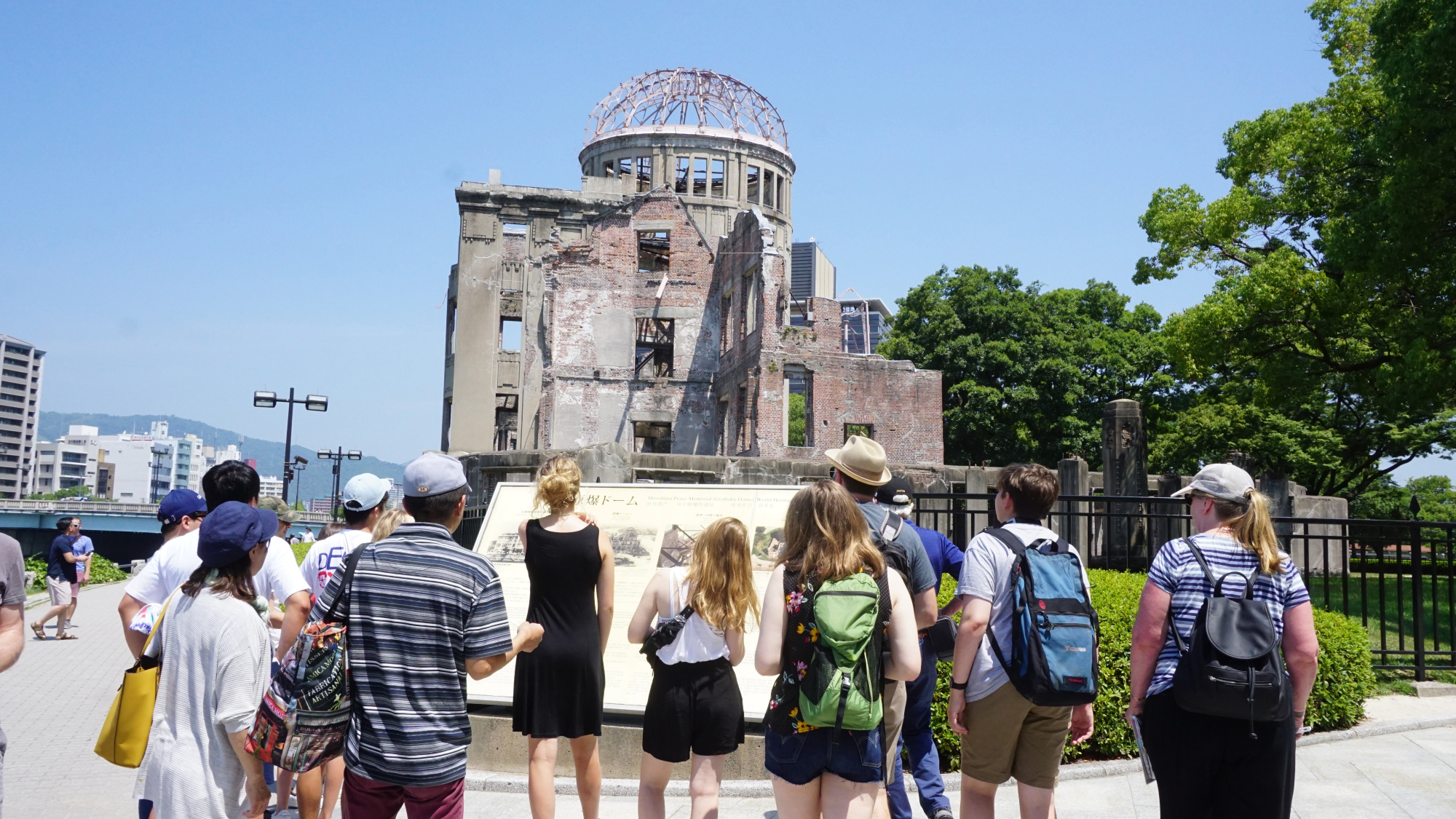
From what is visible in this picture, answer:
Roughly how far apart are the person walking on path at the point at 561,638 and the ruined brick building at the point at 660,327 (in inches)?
786

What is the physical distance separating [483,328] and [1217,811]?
42.5 meters

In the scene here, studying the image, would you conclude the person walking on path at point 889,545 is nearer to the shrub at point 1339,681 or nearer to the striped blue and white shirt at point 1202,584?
the striped blue and white shirt at point 1202,584

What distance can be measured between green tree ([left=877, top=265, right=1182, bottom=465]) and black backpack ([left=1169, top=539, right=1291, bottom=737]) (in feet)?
127

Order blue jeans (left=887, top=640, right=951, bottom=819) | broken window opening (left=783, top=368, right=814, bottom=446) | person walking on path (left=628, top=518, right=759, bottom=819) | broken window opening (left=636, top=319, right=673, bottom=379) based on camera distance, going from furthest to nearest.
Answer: broken window opening (left=636, top=319, right=673, bottom=379)
broken window opening (left=783, top=368, right=814, bottom=446)
blue jeans (left=887, top=640, right=951, bottom=819)
person walking on path (left=628, top=518, right=759, bottom=819)

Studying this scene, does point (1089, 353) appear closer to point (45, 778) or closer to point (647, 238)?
point (647, 238)

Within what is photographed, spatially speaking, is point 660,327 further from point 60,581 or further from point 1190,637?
point 1190,637

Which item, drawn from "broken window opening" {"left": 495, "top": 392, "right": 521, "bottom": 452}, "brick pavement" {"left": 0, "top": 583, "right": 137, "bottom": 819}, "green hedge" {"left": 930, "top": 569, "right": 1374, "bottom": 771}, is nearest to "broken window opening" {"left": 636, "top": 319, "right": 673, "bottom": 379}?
"broken window opening" {"left": 495, "top": 392, "right": 521, "bottom": 452}

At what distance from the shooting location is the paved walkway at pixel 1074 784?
6414 mm

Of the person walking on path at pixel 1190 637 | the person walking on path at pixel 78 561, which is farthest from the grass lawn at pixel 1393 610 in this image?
the person walking on path at pixel 78 561

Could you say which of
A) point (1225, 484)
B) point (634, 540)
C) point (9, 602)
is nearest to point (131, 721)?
point (9, 602)

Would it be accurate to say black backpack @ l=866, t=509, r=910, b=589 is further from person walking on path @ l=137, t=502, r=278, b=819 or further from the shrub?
the shrub

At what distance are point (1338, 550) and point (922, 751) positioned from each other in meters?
20.3

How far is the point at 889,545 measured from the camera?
4910 millimetres

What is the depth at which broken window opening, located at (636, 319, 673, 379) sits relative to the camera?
35.7m
